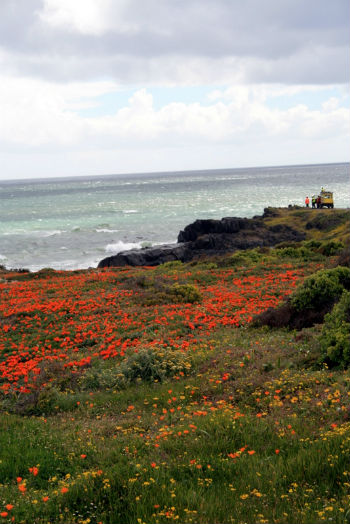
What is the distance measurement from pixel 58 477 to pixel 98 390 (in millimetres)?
A: 4336

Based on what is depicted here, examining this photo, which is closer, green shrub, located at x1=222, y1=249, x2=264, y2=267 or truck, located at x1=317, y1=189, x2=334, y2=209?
green shrub, located at x1=222, y1=249, x2=264, y2=267

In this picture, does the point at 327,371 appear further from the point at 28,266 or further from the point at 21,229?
the point at 21,229

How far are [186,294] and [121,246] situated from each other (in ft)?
129

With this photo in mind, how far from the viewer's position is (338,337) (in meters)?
9.67

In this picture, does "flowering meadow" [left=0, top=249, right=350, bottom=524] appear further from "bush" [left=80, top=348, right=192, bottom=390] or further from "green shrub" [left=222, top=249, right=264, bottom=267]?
"green shrub" [left=222, top=249, right=264, bottom=267]

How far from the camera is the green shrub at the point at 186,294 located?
752 inches

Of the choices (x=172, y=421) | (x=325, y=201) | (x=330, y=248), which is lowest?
(x=172, y=421)

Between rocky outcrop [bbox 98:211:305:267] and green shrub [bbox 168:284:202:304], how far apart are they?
21.1 meters

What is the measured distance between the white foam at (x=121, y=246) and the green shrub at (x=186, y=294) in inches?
1420

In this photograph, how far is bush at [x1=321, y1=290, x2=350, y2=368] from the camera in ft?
31.1

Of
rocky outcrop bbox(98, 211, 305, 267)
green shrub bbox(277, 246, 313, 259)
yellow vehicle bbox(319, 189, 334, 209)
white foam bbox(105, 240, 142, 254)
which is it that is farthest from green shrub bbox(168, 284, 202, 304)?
yellow vehicle bbox(319, 189, 334, 209)

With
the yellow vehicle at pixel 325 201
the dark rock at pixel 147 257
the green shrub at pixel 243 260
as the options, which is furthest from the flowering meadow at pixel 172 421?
the yellow vehicle at pixel 325 201

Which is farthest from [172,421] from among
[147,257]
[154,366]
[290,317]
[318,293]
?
[147,257]

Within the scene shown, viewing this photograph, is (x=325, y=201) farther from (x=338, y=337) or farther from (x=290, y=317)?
(x=338, y=337)
